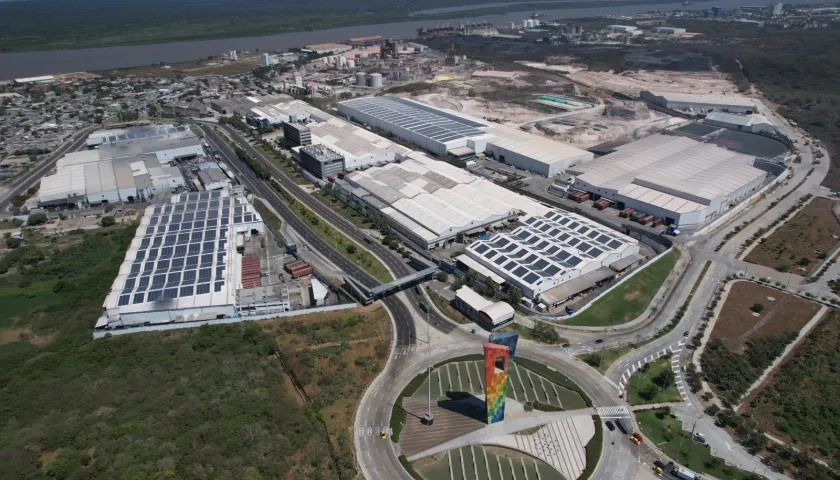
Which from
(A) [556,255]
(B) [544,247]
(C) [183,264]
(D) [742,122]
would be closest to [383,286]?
(B) [544,247]

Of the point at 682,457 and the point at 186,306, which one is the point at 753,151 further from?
the point at 186,306

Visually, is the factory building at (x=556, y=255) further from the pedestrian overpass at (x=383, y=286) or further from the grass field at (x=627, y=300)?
the pedestrian overpass at (x=383, y=286)

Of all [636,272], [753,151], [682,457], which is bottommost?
[682,457]

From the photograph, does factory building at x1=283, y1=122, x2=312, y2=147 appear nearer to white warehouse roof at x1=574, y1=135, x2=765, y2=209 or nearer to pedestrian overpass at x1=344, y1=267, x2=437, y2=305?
pedestrian overpass at x1=344, y1=267, x2=437, y2=305

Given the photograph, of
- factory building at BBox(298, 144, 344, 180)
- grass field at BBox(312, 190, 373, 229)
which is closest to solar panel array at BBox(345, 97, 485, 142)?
factory building at BBox(298, 144, 344, 180)

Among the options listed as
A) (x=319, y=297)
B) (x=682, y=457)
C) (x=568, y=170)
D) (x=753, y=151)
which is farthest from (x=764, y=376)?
(x=753, y=151)

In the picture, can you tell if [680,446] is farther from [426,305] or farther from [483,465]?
[426,305]
